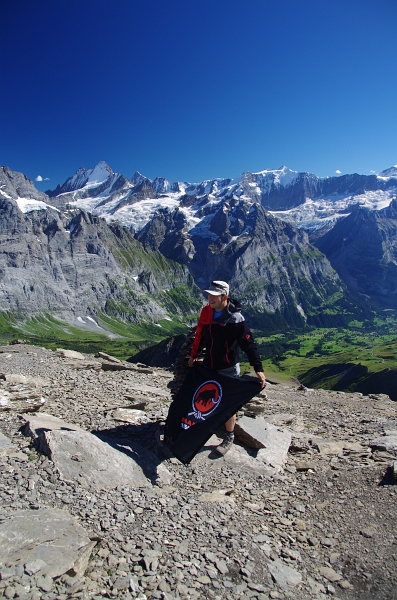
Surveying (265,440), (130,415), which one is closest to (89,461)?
(130,415)

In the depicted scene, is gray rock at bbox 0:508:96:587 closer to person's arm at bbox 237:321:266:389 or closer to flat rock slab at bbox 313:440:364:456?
person's arm at bbox 237:321:266:389

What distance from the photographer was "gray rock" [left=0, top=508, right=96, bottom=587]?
642 cm

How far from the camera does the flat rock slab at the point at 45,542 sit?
6.40m

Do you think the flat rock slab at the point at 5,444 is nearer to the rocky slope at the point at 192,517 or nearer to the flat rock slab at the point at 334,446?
the rocky slope at the point at 192,517

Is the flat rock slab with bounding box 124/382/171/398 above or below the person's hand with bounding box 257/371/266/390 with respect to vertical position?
Answer: below

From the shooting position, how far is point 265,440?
518 inches

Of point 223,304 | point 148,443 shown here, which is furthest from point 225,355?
point 148,443

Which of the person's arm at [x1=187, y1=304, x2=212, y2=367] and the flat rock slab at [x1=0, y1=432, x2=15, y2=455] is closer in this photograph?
the flat rock slab at [x1=0, y1=432, x2=15, y2=455]

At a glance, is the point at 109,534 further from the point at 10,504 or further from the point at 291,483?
the point at 291,483

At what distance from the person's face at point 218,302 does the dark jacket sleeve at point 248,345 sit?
89 cm

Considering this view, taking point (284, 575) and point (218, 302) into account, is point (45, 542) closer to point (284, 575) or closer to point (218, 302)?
point (284, 575)

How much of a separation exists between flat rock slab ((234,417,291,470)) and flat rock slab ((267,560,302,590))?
4.49 meters

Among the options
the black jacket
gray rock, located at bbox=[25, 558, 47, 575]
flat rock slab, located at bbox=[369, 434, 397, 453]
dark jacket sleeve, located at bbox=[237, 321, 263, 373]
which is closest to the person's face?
the black jacket

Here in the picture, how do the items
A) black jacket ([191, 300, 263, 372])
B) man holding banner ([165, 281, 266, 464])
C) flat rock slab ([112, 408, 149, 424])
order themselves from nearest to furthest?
man holding banner ([165, 281, 266, 464]) → black jacket ([191, 300, 263, 372]) → flat rock slab ([112, 408, 149, 424])
